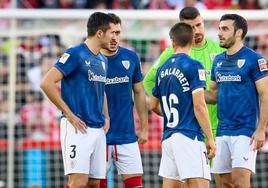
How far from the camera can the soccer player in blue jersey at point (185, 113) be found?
34.6 ft

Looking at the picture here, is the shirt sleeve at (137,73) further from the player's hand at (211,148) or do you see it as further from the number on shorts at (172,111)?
the player's hand at (211,148)

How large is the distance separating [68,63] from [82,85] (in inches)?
11.2

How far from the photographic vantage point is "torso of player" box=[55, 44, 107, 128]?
10.7m

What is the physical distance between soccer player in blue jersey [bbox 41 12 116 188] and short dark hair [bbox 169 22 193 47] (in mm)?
788

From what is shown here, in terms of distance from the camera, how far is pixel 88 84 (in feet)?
35.2

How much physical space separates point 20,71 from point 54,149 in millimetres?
1558

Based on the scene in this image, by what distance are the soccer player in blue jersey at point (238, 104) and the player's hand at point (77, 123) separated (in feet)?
5.75

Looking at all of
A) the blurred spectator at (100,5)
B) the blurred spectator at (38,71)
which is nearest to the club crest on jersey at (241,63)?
the blurred spectator at (38,71)

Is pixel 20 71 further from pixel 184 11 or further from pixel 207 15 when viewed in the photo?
pixel 184 11

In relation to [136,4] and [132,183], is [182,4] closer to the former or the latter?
[136,4]

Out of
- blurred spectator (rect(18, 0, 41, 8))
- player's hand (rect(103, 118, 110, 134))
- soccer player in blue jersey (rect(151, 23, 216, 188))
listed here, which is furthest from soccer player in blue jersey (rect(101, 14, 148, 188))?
blurred spectator (rect(18, 0, 41, 8))

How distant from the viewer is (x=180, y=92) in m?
10.6

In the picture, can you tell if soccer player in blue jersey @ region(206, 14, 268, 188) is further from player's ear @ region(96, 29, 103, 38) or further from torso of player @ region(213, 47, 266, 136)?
player's ear @ region(96, 29, 103, 38)

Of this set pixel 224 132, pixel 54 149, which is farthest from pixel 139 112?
pixel 54 149
